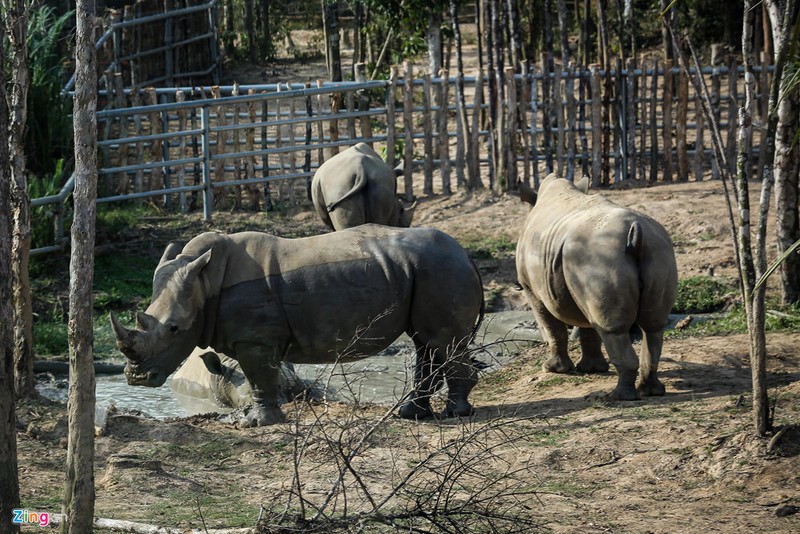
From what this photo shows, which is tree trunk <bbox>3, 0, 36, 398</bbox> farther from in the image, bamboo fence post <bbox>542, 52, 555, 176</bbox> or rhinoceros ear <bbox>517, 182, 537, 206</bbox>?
bamboo fence post <bbox>542, 52, 555, 176</bbox>

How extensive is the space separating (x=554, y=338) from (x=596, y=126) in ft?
25.8

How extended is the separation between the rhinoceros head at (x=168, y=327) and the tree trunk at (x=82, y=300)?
2741 millimetres

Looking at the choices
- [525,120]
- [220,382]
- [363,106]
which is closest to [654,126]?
[525,120]

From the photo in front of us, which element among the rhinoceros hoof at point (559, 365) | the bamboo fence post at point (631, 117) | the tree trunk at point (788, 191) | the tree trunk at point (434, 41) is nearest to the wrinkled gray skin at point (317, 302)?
the rhinoceros hoof at point (559, 365)

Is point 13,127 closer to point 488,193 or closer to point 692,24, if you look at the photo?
point 488,193

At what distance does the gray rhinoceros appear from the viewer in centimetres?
852

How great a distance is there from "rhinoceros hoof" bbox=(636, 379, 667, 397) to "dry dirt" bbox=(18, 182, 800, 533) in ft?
0.44

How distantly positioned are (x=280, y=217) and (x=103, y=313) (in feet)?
13.6

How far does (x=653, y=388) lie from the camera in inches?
348

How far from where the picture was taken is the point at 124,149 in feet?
53.9

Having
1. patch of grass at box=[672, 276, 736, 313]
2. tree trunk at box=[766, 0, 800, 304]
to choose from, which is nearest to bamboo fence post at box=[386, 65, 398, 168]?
patch of grass at box=[672, 276, 736, 313]

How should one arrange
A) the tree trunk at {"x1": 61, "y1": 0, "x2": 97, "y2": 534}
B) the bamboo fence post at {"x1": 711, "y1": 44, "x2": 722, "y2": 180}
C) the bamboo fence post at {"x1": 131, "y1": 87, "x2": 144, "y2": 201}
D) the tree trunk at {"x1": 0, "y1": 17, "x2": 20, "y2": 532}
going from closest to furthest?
the tree trunk at {"x1": 0, "y1": 17, "x2": 20, "y2": 532}
the tree trunk at {"x1": 61, "y1": 0, "x2": 97, "y2": 534}
the bamboo fence post at {"x1": 131, "y1": 87, "x2": 144, "y2": 201}
the bamboo fence post at {"x1": 711, "y1": 44, "x2": 722, "y2": 180}

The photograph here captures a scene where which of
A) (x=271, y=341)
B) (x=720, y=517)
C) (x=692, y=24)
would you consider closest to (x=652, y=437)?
(x=720, y=517)

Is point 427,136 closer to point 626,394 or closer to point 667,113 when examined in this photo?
point 667,113
